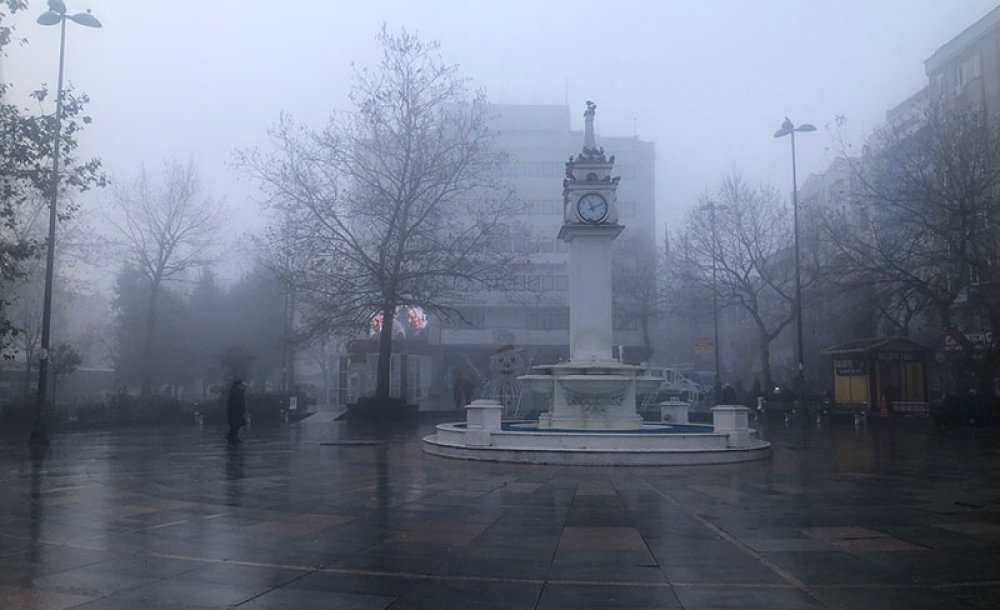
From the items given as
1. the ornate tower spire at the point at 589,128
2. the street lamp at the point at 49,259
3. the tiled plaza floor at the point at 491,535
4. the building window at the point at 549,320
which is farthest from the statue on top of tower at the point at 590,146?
the building window at the point at 549,320

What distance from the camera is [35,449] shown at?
2142 centimetres

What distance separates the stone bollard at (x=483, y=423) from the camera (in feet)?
62.1

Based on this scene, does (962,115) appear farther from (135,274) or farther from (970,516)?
(135,274)

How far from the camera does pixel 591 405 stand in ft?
69.9

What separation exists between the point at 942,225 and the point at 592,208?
14708mm

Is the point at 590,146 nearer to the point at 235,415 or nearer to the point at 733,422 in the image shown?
the point at 733,422

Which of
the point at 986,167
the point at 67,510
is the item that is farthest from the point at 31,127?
the point at 986,167

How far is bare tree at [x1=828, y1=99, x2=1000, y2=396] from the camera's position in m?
29.3

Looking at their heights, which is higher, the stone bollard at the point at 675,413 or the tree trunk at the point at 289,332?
the tree trunk at the point at 289,332

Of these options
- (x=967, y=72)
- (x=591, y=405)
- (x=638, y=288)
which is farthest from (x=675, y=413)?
(x=967, y=72)

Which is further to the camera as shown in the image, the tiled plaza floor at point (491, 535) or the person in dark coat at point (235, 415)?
the person in dark coat at point (235, 415)

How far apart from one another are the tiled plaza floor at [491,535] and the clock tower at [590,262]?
211 inches

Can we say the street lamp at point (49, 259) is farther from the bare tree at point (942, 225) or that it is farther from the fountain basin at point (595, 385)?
the bare tree at point (942, 225)

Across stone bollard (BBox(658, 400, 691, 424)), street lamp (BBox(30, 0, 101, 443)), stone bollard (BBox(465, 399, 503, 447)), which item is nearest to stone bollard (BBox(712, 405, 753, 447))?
stone bollard (BBox(465, 399, 503, 447))
